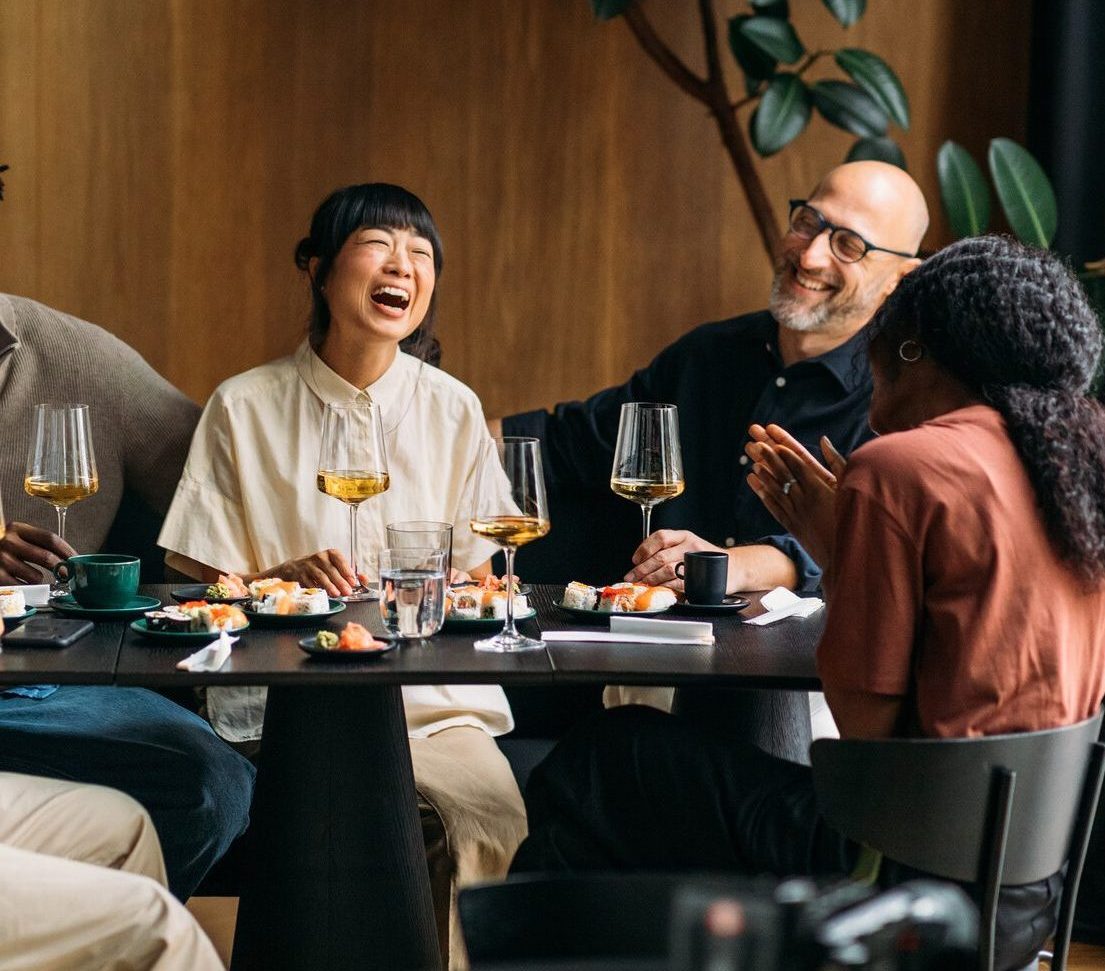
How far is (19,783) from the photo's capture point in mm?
1964

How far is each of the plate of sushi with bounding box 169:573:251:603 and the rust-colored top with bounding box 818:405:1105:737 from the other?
2.99ft

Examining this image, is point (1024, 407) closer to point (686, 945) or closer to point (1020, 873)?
point (1020, 873)

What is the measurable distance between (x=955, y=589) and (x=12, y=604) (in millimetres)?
1255

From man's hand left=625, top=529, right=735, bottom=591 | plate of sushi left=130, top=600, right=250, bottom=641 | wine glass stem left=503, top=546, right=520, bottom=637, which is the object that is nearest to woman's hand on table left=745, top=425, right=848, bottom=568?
man's hand left=625, top=529, right=735, bottom=591

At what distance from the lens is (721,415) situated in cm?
307

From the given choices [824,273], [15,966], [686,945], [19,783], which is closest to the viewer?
[686,945]

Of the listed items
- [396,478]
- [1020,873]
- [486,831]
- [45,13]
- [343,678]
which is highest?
[45,13]

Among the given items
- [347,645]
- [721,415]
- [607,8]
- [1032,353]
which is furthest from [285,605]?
[607,8]

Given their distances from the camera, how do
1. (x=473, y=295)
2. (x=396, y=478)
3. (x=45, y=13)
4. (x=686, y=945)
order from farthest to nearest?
1. (x=473, y=295)
2. (x=45, y=13)
3. (x=396, y=478)
4. (x=686, y=945)

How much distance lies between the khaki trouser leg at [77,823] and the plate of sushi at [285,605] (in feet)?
1.04

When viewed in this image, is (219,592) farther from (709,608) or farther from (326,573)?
(709,608)

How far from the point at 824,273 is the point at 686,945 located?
2354mm

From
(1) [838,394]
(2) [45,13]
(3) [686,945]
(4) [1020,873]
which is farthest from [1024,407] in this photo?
(2) [45,13]

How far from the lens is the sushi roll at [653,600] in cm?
211
